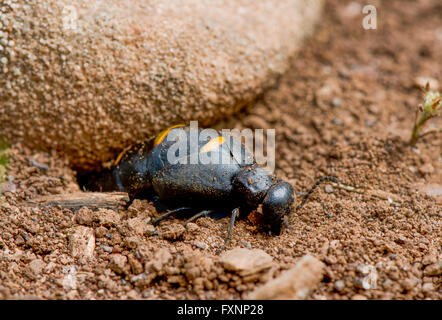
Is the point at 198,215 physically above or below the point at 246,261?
above

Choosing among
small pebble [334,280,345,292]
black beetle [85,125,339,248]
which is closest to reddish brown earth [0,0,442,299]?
small pebble [334,280,345,292]

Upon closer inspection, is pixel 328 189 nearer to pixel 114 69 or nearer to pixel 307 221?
pixel 307 221

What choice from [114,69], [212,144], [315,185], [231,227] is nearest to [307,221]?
[315,185]

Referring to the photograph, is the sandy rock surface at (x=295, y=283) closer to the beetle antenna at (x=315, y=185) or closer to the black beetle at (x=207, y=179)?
the black beetle at (x=207, y=179)

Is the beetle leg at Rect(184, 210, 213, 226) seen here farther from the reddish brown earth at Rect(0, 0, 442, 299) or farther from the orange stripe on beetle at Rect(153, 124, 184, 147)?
the orange stripe on beetle at Rect(153, 124, 184, 147)

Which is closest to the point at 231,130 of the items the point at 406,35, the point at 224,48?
the point at 224,48

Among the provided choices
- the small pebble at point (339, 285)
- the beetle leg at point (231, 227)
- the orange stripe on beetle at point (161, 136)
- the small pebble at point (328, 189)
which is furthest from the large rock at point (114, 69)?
the small pebble at point (339, 285)
